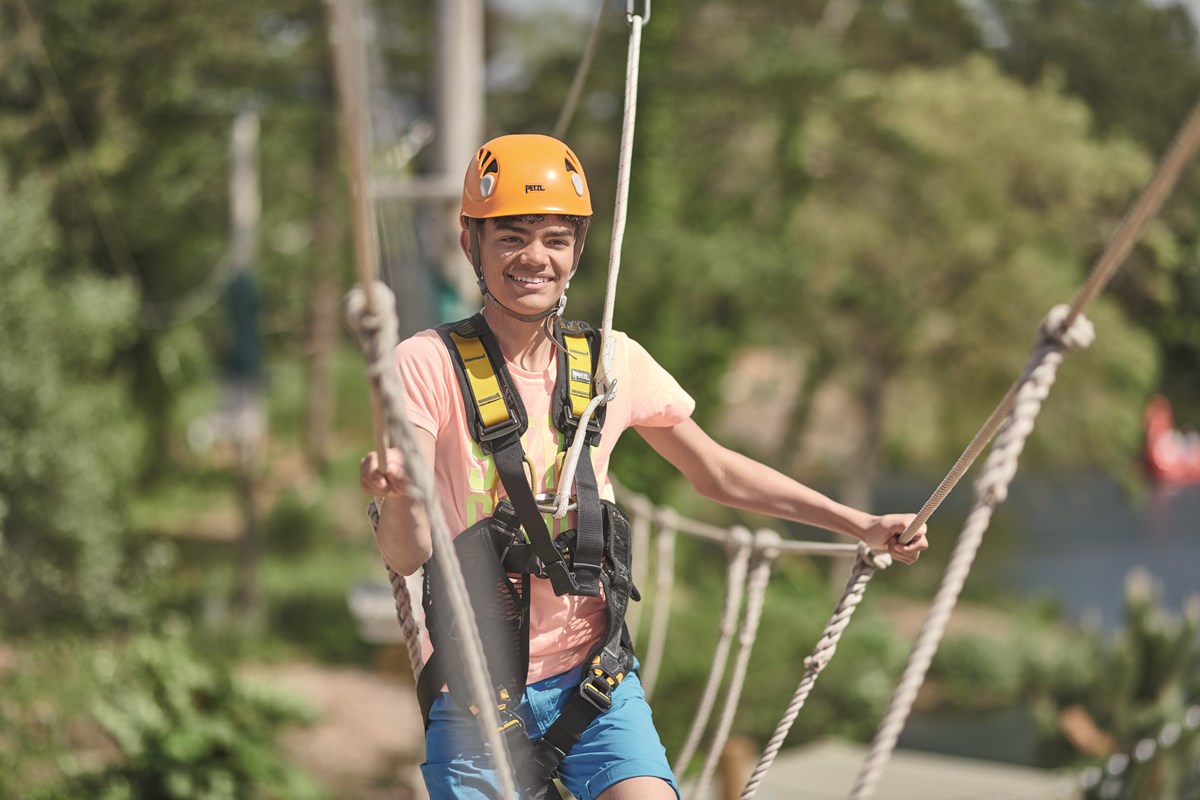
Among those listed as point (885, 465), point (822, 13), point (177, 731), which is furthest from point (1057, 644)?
point (177, 731)

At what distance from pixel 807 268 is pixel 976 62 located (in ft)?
11.7

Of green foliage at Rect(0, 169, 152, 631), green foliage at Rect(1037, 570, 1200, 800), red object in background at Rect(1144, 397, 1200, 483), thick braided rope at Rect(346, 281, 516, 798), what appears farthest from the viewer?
red object in background at Rect(1144, 397, 1200, 483)

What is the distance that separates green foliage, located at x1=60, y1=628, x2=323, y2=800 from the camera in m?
5.02

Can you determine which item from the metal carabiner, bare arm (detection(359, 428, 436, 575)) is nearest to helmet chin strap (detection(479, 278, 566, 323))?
bare arm (detection(359, 428, 436, 575))

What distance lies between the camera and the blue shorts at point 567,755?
178 centimetres

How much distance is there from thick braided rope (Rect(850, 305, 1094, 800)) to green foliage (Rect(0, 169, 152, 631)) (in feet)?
28.1

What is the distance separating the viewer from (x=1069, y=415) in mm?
15586

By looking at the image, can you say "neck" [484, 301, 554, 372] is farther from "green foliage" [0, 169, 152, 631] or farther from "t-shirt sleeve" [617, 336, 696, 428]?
"green foliage" [0, 169, 152, 631]

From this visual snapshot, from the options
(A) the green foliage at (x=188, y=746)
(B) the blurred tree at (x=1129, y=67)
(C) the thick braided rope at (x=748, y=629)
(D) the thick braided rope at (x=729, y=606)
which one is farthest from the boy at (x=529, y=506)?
(B) the blurred tree at (x=1129, y=67)

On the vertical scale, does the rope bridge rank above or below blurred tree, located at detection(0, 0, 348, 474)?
below

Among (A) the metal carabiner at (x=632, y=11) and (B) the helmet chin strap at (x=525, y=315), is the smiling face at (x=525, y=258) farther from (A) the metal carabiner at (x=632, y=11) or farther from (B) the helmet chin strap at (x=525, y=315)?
(A) the metal carabiner at (x=632, y=11)

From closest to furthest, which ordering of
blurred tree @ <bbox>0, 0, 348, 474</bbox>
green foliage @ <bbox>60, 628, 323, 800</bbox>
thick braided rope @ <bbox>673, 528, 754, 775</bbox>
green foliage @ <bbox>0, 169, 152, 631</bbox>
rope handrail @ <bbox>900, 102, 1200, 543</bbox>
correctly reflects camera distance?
rope handrail @ <bbox>900, 102, 1200, 543</bbox>
thick braided rope @ <bbox>673, 528, 754, 775</bbox>
green foliage @ <bbox>60, 628, 323, 800</bbox>
green foliage @ <bbox>0, 169, 152, 631</bbox>
blurred tree @ <bbox>0, 0, 348, 474</bbox>

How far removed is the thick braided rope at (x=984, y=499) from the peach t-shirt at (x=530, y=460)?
51cm

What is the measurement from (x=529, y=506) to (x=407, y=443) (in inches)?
11.6
